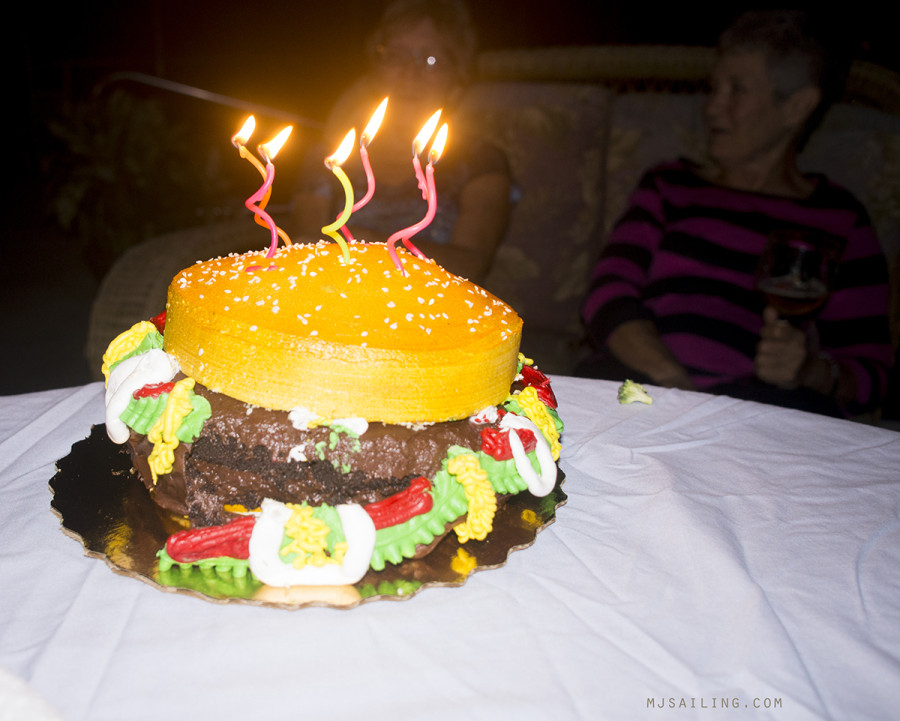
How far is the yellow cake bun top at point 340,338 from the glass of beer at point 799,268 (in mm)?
1039

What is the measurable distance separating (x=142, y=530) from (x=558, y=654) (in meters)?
0.73

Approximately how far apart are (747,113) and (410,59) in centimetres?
132

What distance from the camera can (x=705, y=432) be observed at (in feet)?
5.83

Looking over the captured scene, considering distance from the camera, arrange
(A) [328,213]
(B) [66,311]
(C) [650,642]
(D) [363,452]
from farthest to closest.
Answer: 1. (B) [66,311]
2. (A) [328,213]
3. (D) [363,452]
4. (C) [650,642]

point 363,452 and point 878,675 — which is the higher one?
point 363,452

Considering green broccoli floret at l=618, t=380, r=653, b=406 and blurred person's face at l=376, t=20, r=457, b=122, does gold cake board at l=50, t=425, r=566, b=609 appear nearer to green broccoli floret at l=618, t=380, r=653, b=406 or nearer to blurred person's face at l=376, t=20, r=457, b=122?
green broccoli floret at l=618, t=380, r=653, b=406

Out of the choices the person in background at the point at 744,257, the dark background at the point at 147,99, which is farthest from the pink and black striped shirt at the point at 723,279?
the dark background at the point at 147,99

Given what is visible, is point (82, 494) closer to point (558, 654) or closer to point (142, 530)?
point (142, 530)

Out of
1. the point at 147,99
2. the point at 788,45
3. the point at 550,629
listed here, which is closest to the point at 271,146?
the point at 550,629

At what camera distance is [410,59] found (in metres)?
2.75

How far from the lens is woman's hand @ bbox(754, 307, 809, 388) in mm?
2289

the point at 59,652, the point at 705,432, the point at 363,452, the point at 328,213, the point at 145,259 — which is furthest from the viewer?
the point at 328,213

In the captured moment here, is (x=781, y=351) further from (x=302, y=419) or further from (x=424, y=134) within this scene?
(x=302, y=419)

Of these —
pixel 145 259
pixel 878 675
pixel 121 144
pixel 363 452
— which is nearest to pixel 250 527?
pixel 363 452
